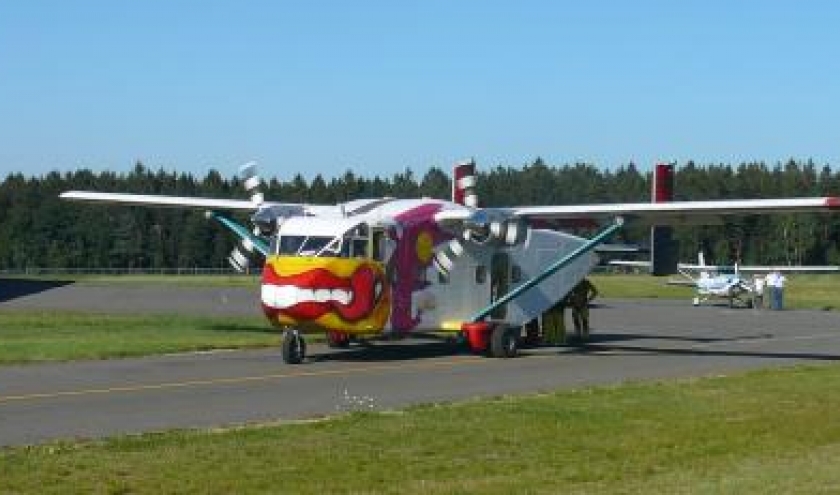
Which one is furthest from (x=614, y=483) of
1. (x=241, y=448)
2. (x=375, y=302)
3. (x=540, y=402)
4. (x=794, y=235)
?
(x=794, y=235)

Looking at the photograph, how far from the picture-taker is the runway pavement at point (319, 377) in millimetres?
16266

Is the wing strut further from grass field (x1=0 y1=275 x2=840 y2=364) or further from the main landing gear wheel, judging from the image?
the main landing gear wheel

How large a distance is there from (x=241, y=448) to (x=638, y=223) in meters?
18.3

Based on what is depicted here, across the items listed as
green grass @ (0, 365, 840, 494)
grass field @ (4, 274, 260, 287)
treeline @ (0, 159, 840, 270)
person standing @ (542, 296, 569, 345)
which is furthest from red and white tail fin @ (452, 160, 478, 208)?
treeline @ (0, 159, 840, 270)

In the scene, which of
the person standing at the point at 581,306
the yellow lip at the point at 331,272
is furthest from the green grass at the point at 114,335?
the person standing at the point at 581,306

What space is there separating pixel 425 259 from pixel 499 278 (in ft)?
8.98

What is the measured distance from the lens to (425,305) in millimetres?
27922

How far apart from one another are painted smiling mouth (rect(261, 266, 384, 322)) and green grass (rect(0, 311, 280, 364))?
3.18 metres

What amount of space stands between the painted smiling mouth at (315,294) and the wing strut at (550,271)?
4.28 metres

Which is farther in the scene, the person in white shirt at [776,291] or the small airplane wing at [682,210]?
the person in white shirt at [776,291]

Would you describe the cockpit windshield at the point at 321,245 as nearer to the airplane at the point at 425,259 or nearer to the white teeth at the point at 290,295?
the airplane at the point at 425,259

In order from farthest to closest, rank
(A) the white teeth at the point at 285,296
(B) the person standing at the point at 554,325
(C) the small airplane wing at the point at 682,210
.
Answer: (B) the person standing at the point at 554,325 → (C) the small airplane wing at the point at 682,210 → (A) the white teeth at the point at 285,296

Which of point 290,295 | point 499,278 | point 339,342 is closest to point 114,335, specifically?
point 339,342

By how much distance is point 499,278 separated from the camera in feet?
98.6
